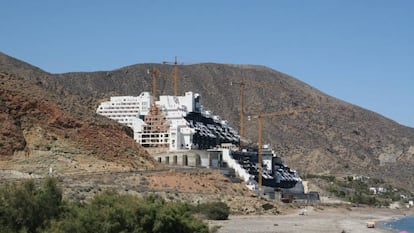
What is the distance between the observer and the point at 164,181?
73.4 meters

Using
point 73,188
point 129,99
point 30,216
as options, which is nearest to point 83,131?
point 73,188

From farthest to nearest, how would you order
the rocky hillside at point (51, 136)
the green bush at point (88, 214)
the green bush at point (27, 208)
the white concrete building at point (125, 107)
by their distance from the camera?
the white concrete building at point (125, 107)
the rocky hillside at point (51, 136)
the green bush at point (27, 208)
the green bush at point (88, 214)

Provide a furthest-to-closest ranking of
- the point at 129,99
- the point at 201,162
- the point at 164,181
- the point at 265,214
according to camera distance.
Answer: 1. the point at 129,99
2. the point at 201,162
3. the point at 265,214
4. the point at 164,181

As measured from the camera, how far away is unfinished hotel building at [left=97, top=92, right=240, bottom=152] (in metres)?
118

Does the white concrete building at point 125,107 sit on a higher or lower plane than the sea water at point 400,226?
higher

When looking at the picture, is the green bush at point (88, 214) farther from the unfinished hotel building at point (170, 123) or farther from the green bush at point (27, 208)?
the unfinished hotel building at point (170, 123)

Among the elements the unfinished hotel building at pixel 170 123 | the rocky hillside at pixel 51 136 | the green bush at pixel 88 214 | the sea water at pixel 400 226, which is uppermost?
the unfinished hotel building at pixel 170 123

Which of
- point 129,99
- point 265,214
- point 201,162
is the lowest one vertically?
point 265,214

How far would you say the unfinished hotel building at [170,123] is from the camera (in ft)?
389

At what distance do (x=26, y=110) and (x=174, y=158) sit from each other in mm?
37594

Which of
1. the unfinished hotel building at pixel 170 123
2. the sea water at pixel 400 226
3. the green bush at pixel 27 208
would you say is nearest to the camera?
the green bush at pixel 27 208

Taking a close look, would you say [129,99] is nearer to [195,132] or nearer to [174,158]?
[195,132]

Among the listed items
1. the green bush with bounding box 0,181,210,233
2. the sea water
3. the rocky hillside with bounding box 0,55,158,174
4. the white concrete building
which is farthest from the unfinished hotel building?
the green bush with bounding box 0,181,210,233

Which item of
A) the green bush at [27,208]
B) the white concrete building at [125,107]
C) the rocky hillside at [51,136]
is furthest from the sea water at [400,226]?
the white concrete building at [125,107]
